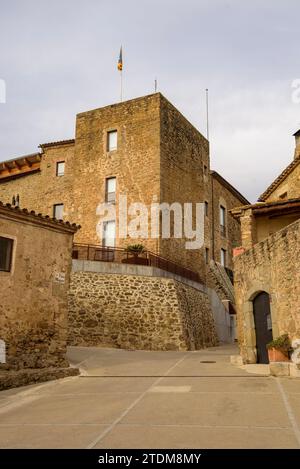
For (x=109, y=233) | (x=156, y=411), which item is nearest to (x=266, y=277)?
(x=156, y=411)

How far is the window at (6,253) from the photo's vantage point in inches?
415

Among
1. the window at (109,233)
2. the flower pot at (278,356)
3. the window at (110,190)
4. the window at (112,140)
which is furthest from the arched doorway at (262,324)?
the window at (112,140)

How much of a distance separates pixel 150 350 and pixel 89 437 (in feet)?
45.2

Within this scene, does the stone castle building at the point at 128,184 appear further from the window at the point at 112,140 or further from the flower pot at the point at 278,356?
the flower pot at the point at 278,356

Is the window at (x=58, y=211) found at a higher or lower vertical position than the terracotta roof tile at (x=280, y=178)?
higher

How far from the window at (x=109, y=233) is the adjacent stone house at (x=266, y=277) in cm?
1114

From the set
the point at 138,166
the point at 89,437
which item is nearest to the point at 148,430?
the point at 89,437

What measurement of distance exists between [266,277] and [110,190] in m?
15.5

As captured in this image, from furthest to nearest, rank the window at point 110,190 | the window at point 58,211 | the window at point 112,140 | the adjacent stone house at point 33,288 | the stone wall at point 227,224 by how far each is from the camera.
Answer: the stone wall at point 227,224
the window at point 58,211
the window at point 112,140
the window at point 110,190
the adjacent stone house at point 33,288

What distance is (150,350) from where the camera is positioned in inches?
727

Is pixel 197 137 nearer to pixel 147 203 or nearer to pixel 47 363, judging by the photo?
pixel 147 203

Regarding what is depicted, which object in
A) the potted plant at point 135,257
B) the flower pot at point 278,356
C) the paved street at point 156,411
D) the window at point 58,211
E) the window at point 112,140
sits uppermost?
the window at point 112,140

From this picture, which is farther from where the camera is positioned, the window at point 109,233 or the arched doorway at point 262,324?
the window at point 109,233

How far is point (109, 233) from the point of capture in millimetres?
25094
